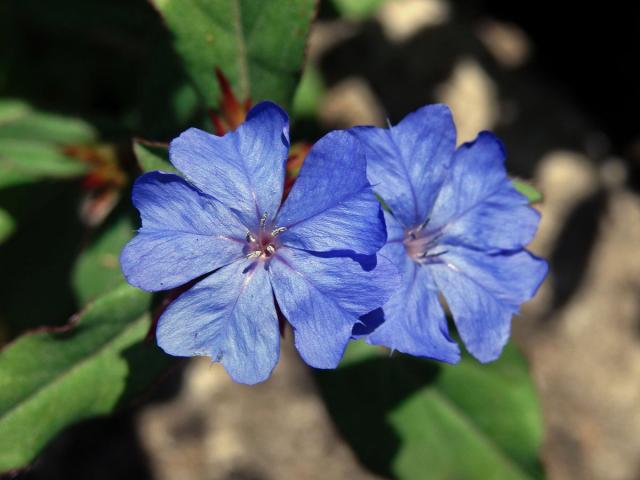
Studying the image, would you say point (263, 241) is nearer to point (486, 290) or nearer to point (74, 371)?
point (486, 290)

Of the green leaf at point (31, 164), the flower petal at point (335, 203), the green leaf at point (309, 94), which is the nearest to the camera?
the flower petal at point (335, 203)

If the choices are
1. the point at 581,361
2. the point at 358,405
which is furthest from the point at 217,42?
the point at 581,361

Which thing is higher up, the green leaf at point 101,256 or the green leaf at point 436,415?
the green leaf at point 101,256

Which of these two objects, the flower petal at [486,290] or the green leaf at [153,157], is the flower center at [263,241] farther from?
the flower petal at [486,290]

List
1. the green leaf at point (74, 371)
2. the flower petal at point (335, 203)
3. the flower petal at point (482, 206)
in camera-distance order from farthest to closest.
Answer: the green leaf at point (74, 371) → the flower petal at point (482, 206) → the flower petal at point (335, 203)

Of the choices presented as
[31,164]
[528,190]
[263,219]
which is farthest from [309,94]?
[263,219]

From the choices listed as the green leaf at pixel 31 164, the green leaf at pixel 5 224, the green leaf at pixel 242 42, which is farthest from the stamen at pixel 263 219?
the green leaf at pixel 5 224

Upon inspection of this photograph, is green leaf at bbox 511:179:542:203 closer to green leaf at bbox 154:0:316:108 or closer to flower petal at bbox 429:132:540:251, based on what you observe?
flower petal at bbox 429:132:540:251
